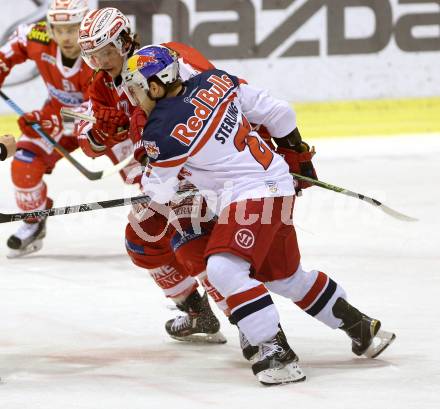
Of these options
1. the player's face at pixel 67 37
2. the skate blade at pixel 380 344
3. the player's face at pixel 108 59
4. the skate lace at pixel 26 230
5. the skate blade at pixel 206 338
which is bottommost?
the skate lace at pixel 26 230

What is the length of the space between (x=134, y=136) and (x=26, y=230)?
189 cm

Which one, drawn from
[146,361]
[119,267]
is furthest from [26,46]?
[146,361]

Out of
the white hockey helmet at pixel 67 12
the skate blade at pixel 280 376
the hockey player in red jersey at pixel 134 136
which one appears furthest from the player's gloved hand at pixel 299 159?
the white hockey helmet at pixel 67 12

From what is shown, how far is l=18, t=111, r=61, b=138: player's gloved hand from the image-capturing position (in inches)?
235

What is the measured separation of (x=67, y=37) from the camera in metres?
5.80

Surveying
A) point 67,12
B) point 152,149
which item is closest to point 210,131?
point 152,149

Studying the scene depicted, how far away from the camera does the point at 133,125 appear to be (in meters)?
4.14

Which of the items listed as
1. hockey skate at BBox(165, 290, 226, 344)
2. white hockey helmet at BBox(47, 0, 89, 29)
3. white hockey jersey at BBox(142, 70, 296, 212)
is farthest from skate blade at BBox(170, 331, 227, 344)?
white hockey helmet at BBox(47, 0, 89, 29)

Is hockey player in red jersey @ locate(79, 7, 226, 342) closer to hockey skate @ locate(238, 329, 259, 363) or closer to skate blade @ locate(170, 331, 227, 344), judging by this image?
skate blade @ locate(170, 331, 227, 344)

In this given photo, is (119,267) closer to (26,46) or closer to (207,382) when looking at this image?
(26,46)

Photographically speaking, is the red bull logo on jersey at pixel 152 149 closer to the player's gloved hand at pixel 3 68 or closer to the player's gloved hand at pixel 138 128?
the player's gloved hand at pixel 138 128

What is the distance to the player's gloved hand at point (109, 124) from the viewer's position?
453 cm

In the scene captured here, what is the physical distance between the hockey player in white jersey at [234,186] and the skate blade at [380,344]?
0.17m

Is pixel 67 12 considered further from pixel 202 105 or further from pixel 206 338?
pixel 202 105
